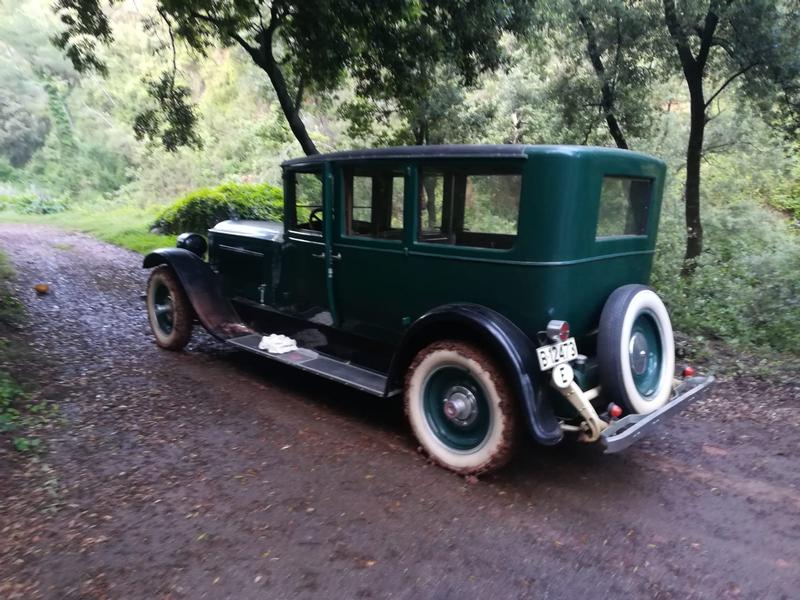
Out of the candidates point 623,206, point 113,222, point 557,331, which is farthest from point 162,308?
point 113,222

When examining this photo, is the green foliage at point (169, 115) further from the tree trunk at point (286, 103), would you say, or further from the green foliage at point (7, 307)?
the green foliage at point (7, 307)

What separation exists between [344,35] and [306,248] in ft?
16.6

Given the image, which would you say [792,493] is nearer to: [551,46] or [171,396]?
[171,396]

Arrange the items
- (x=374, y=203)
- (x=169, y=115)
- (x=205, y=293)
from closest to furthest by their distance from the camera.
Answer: (x=374, y=203) < (x=205, y=293) < (x=169, y=115)

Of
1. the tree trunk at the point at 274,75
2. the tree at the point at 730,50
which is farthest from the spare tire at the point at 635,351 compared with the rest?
the tree trunk at the point at 274,75

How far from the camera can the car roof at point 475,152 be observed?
350 cm

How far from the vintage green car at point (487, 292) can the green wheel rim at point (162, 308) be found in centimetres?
167

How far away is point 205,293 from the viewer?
577cm

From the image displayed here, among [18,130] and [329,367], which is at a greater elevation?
[18,130]

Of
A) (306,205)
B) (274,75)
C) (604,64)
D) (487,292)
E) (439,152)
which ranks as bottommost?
(487,292)

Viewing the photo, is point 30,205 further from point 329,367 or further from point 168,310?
point 329,367

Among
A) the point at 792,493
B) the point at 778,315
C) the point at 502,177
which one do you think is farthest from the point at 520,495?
the point at 778,315

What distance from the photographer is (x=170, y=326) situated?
6207mm

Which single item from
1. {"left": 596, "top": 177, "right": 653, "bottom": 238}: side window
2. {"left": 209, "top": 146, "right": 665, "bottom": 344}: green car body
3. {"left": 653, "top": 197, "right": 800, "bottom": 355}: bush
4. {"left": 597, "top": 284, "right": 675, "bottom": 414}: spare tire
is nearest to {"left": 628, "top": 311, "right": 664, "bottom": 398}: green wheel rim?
{"left": 597, "top": 284, "right": 675, "bottom": 414}: spare tire
